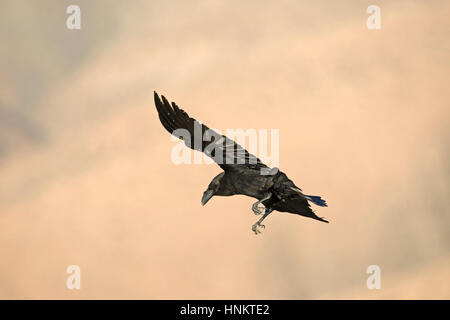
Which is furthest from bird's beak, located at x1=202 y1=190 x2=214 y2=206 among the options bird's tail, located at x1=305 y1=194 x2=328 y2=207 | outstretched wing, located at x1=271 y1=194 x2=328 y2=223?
bird's tail, located at x1=305 y1=194 x2=328 y2=207

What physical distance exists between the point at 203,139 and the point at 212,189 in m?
2.00

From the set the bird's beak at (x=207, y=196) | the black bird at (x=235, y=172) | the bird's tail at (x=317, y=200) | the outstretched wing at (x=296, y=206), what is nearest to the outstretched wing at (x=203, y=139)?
the black bird at (x=235, y=172)

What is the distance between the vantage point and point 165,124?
25.0 metres

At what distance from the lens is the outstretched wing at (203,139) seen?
81.4 ft

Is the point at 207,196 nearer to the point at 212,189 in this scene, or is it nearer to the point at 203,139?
the point at 212,189

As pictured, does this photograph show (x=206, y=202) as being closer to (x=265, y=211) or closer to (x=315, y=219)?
(x=265, y=211)

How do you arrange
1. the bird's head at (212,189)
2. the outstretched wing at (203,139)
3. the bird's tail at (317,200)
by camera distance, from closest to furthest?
the outstretched wing at (203,139) → the bird's tail at (317,200) → the bird's head at (212,189)

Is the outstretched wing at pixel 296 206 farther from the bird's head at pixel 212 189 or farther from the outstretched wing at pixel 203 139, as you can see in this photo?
the bird's head at pixel 212 189

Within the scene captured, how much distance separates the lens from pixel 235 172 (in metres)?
26.0

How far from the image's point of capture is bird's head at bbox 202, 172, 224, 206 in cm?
2634

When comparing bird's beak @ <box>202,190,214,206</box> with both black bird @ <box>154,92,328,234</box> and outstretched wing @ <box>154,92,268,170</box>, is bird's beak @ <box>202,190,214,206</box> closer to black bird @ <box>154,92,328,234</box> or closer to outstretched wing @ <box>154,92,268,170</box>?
black bird @ <box>154,92,328,234</box>
